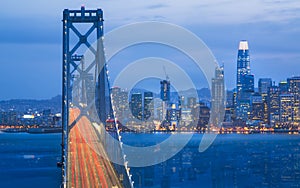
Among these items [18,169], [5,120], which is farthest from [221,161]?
[5,120]

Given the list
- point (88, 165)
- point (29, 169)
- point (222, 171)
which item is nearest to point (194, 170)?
point (222, 171)

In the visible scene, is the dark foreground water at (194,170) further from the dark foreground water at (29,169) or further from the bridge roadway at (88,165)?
the bridge roadway at (88,165)

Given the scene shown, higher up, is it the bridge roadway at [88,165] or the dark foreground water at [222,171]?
the bridge roadway at [88,165]

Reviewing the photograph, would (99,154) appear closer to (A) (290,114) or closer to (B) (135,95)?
(B) (135,95)

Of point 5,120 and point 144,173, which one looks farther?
point 5,120

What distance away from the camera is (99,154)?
85.6 ft

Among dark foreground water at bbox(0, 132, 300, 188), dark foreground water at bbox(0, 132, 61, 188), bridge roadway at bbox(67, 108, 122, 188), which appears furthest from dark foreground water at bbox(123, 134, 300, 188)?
dark foreground water at bbox(0, 132, 61, 188)

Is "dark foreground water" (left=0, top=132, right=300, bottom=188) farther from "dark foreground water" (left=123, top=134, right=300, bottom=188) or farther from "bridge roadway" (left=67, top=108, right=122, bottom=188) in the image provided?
"bridge roadway" (left=67, top=108, right=122, bottom=188)

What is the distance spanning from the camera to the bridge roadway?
19.3 metres

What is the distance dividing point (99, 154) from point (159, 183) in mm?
2977

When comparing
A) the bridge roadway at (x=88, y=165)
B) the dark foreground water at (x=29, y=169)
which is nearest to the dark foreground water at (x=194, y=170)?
the dark foreground water at (x=29, y=169)

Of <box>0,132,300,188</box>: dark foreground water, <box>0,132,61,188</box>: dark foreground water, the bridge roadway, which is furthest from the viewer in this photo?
<box>0,132,300,188</box>: dark foreground water

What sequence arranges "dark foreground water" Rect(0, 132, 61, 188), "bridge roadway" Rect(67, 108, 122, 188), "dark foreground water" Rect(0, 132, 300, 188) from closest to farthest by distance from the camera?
"bridge roadway" Rect(67, 108, 122, 188)
"dark foreground water" Rect(0, 132, 61, 188)
"dark foreground water" Rect(0, 132, 300, 188)

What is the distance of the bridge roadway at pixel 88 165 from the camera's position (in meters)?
19.3
